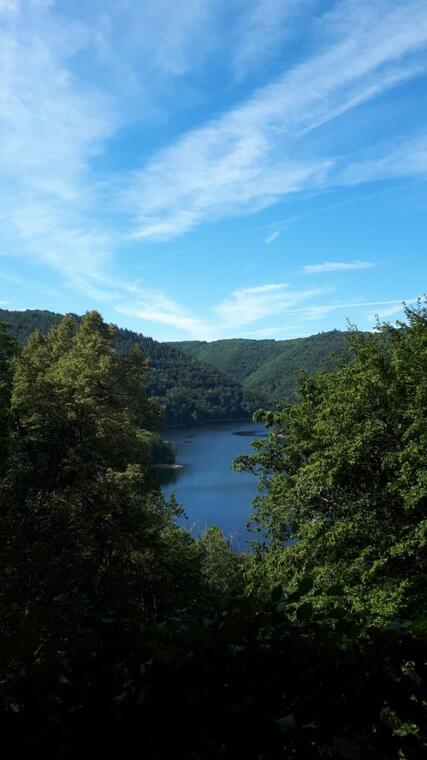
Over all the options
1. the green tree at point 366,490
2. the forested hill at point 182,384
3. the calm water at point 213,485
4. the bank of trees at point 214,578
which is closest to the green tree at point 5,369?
the bank of trees at point 214,578

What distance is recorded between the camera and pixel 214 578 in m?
26.8

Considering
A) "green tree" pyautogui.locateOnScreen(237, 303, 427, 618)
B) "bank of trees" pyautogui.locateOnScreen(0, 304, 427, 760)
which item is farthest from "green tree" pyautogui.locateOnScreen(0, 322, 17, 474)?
"green tree" pyautogui.locateOnScreen(237, 303, 427, 618)

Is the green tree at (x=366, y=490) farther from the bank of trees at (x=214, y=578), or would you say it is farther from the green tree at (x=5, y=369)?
the green tree at (x=5, y=369)

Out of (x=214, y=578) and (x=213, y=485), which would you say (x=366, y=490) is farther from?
(x=213, y=485)

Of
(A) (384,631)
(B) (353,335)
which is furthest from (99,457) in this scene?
(A) (384,631)

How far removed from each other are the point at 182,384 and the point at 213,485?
92737mm

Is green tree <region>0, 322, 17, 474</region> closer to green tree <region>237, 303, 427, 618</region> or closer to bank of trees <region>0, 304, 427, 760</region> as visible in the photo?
bank of trees <region>0, 304, 427, 760</region>

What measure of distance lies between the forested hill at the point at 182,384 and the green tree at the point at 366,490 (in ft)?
394

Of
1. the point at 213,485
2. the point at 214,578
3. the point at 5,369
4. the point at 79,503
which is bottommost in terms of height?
the point at 213,485

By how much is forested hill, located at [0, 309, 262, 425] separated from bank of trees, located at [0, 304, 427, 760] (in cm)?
10989

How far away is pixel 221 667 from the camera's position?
91.0 inches

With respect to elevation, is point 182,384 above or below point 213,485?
above

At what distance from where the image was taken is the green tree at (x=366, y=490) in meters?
13.4

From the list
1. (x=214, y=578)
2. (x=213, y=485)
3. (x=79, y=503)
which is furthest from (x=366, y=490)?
(x=213, y=485)
